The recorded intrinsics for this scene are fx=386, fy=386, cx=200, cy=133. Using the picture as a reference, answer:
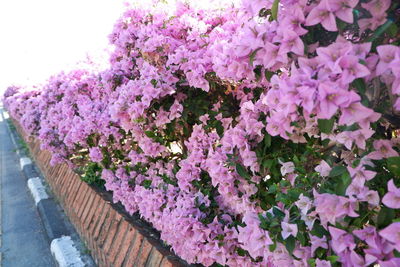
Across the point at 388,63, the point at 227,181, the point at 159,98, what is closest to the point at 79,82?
the point at 159,98

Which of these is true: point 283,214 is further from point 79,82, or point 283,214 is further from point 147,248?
point 79,82

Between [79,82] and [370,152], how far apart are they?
3.81 m

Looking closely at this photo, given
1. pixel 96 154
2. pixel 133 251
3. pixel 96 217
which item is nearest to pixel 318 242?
pixel 133 251

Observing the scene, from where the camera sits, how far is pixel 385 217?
103 cm

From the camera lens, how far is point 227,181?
5.98 ft

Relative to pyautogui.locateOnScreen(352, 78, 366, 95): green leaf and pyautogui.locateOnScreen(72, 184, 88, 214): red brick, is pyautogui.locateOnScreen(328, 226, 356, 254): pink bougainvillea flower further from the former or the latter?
pyautogui.locateOnScreen(72, 184, 88, 214): red brick

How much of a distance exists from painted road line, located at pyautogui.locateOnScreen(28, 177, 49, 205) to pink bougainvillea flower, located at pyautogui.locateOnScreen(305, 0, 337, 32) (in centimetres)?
446

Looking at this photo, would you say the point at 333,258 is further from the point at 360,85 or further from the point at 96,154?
the point at 96,154

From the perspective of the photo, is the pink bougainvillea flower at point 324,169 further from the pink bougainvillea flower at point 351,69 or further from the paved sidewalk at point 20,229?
the paved sidewalk at point 20,229

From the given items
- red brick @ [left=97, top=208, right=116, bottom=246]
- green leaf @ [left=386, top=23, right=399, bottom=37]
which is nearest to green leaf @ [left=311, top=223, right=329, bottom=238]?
green leaf @ [left=386, top=23, right=399, bottom=37]

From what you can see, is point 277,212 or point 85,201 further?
point 85,201

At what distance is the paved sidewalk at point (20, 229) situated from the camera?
3.65 meters

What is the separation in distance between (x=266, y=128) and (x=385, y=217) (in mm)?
429

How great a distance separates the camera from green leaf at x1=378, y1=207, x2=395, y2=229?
1032 mm
